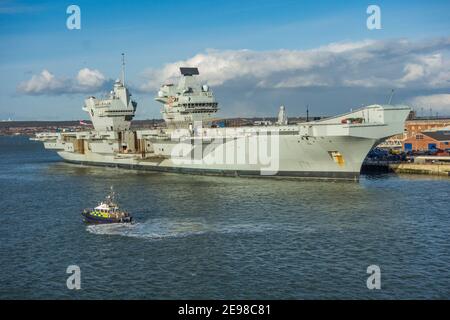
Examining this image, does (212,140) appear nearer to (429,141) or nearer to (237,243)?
(237,243)

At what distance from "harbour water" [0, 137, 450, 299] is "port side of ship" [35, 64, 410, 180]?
2.57 m

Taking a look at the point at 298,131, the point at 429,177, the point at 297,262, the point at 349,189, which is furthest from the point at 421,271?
the point at 429,177

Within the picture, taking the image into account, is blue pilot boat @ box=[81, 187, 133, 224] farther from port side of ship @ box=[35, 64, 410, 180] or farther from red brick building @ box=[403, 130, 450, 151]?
red brick building @ box=[403, 130, 450, 151]

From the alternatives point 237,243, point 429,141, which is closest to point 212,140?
point 237,243

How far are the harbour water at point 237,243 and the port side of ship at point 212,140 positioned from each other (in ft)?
8.44

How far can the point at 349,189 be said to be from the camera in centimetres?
3375

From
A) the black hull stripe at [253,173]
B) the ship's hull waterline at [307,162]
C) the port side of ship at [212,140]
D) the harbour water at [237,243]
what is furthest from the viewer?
the black hull stripe at [253,173]

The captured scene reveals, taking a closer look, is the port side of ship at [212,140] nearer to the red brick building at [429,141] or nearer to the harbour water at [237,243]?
the harbour water at [237,243]

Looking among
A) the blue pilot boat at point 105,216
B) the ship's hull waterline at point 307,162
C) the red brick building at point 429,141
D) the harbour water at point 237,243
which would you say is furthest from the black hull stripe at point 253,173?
the red brick building at point 429,141

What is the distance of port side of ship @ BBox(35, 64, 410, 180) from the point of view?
34688mm

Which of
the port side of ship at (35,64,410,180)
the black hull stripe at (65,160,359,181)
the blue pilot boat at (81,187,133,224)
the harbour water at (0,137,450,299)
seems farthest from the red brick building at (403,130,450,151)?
the blue pilot boat at (81,187,133,224)

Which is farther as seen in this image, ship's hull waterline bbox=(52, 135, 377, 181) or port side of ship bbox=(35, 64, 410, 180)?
ship's hull waterline bbox=(52, 135, 377, 181)

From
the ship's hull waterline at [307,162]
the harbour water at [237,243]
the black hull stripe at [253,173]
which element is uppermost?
the ship's hull waterline at [307,162]

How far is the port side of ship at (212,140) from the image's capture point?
34.7 meters
